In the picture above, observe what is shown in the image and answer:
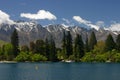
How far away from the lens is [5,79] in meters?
80.9

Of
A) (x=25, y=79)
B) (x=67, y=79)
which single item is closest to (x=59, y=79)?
(x=67, y=79)

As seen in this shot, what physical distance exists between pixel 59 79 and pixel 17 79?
32.5 feet

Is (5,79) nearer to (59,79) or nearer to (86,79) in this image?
(59,79)

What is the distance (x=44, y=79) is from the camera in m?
82.9

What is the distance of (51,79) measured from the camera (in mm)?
82375

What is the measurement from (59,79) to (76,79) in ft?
13.9

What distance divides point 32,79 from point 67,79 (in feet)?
27.8

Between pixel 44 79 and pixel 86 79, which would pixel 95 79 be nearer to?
pixel 86 79

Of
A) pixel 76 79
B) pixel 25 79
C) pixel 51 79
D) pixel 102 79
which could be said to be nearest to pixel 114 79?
pixel 102 79

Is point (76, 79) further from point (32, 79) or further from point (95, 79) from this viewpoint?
point (32, 79)

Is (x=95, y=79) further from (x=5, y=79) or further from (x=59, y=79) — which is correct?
(x=5, y=79)

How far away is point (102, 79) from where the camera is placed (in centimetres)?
8200

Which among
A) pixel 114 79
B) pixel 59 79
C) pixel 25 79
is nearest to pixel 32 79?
pixel 25 79

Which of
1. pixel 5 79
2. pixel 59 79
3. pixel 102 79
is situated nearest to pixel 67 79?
pixel 59 79
